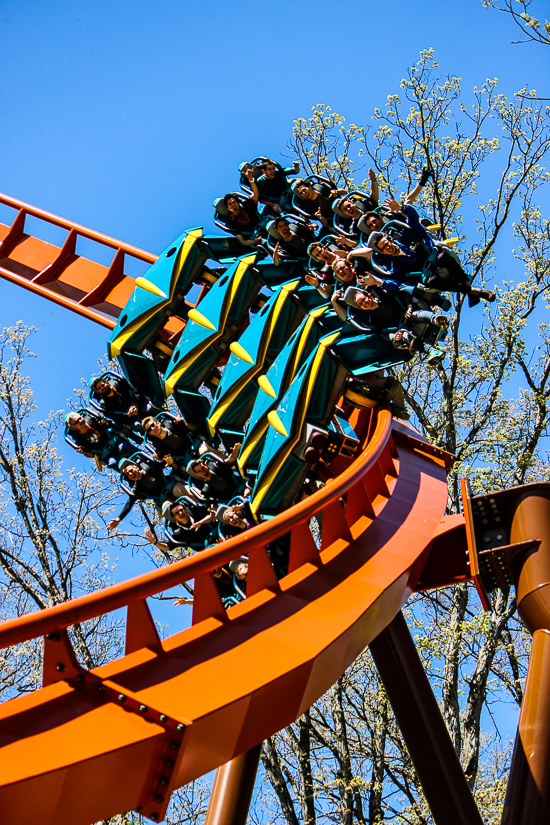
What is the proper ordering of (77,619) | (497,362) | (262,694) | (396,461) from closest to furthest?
1. (77,619)
2. (262,694)
3. (396,461)
4. (497,362)

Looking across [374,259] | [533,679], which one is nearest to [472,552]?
[533,679]

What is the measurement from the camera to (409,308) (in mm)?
5664

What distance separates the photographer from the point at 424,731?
4.03m

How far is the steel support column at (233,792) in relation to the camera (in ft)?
14.3

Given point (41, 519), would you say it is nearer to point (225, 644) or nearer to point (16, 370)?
point (16, 370)

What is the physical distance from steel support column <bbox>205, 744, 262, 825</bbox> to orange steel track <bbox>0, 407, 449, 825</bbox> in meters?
1.32

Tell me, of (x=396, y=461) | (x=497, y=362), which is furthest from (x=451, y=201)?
(x=396, y=461)

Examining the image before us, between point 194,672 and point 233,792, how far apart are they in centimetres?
179

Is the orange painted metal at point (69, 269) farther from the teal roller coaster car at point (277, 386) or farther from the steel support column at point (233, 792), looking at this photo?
Result: the steel support column at point (233, 792)

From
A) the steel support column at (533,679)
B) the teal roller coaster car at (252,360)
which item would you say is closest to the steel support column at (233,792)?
the steel support column at (533,679)

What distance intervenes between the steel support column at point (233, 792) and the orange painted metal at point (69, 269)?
439 centimetres

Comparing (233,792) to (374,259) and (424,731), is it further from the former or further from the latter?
(374,259)

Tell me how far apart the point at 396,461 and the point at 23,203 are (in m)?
5.74

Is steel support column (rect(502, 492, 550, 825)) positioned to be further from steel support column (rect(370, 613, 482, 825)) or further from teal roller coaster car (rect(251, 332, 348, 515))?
teal roller coaster car (rect(251, 332, 348, 515))
